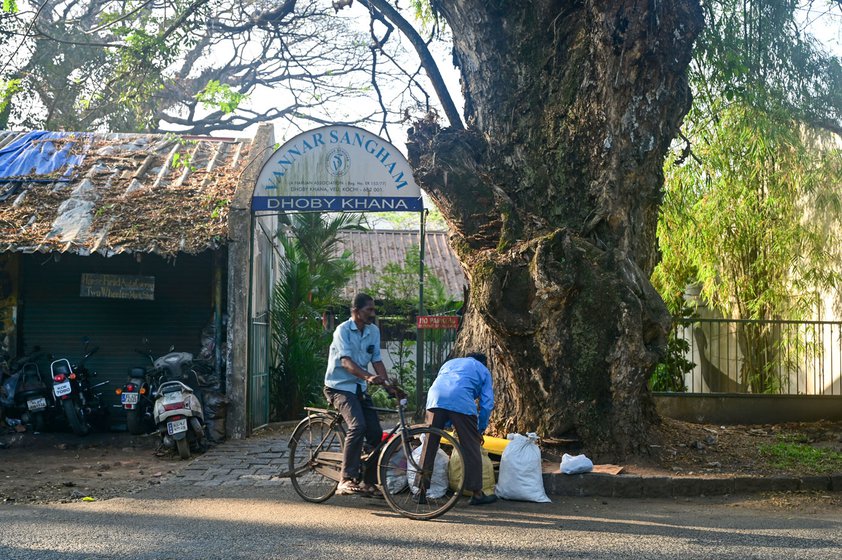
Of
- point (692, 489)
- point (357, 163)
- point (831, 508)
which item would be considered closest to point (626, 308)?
point (692, 489)

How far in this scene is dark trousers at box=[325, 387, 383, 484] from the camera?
25.5 ft

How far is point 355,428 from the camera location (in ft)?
25.5

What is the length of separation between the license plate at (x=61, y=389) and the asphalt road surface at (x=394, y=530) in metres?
3.80

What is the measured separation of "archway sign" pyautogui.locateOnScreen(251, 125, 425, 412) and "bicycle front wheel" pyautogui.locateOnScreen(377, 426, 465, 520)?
4560mm

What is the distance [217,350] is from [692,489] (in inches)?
259

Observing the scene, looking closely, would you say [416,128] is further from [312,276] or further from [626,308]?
[312,276]

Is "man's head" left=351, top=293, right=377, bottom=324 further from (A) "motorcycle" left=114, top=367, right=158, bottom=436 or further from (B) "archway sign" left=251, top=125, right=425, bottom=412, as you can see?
(A) "motorcycle" left=114, top=367, right=158, bottom=436

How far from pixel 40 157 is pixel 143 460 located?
5954 millimetres

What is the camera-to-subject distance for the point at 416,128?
10.2 meters

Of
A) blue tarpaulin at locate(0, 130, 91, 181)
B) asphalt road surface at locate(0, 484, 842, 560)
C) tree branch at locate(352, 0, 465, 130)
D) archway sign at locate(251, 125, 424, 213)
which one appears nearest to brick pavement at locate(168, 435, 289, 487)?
asphalt road surface at locate(0, 484, 842, 560)

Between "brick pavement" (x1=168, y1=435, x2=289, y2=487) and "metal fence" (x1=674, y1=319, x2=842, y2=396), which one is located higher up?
"metal fence" (x1=674, y1=319, x2=842, y2=396)

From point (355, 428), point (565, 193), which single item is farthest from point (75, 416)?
point (565, 193)

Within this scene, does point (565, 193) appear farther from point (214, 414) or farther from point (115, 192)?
point (115, 192)

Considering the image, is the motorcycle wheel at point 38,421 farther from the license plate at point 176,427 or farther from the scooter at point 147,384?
the license plate at point 176,427
